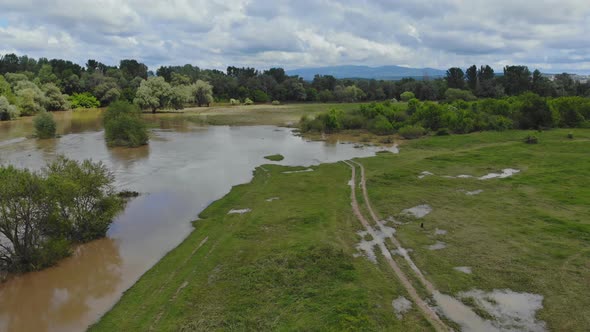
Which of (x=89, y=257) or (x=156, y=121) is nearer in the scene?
(x=89, y=257)

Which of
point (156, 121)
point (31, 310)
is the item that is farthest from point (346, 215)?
point (156, 121)

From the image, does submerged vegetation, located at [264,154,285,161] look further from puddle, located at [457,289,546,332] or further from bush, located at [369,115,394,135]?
puddle, located at [457,289,546,332]

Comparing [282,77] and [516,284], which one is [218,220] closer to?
[516,284]

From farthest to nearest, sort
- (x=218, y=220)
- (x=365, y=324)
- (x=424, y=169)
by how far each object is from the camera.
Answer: (x=424, y=169), (x=218, y=220), (x=365, y=324)

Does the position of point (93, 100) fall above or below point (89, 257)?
above

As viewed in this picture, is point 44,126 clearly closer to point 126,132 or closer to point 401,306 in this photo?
point 126,132

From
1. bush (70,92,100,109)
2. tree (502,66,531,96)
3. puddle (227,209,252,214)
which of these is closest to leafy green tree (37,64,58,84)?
bush (70,92,100,109)
